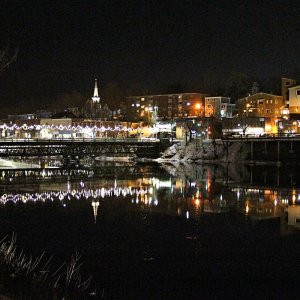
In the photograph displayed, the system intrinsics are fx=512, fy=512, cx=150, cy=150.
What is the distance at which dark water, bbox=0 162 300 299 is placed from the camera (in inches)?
594

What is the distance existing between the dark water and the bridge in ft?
120

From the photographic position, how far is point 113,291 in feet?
47.2

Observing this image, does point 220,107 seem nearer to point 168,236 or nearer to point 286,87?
point 286,87

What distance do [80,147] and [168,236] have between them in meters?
68.0

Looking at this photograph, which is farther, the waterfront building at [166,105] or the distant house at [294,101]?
the waterfront building at [166,105]

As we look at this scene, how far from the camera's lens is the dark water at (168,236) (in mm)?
15078

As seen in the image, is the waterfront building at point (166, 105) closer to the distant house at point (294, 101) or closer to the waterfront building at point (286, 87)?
the waterfront building at point (286, 87)

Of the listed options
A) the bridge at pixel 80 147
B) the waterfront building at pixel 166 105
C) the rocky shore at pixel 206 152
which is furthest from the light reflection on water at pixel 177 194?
the waterfront building at pixel 166 105

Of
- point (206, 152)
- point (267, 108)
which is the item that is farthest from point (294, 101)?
point (206, 152)

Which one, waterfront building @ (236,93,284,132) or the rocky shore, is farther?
waterfront building @ (236,93,284,132)

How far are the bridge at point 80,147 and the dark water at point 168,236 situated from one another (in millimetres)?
36714

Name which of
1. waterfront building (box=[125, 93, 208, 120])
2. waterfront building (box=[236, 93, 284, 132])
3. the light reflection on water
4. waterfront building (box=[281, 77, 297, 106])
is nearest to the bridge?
waterfront building (box=[236, 93, 284, 132])

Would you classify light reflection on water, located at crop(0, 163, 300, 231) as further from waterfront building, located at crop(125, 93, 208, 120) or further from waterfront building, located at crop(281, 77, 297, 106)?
waterfront building, located at crop(125, 93, 208, 120)

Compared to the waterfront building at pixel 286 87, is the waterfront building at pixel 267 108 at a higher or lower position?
lower
